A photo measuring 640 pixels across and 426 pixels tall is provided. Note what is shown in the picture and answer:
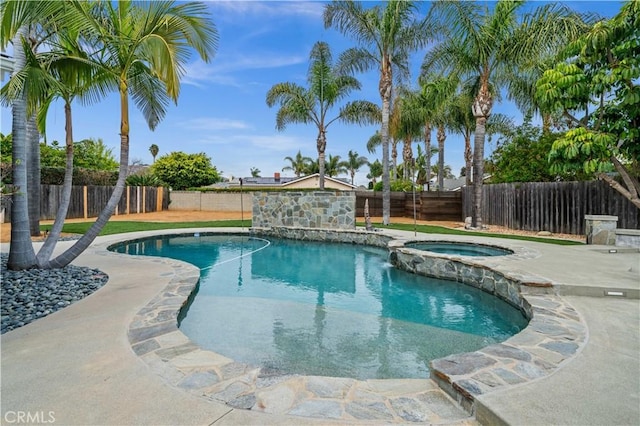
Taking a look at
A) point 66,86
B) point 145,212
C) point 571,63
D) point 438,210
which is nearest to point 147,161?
point 145,212

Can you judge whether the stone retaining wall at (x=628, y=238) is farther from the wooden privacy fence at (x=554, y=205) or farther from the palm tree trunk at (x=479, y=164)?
the palm tree trunk at (x=479, y=164)

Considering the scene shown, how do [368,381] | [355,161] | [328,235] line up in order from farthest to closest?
[355,161], [328,235], [368,381]

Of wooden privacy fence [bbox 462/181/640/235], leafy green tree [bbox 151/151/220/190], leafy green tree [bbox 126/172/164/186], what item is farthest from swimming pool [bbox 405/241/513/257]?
leafy green tree [bbox 151/151/220/190]

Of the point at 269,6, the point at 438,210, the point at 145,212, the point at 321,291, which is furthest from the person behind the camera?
the point at 145,212

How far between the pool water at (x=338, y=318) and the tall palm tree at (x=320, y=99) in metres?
11.1

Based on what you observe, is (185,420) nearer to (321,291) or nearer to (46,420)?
(46,420)

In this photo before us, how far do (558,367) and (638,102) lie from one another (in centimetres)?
746

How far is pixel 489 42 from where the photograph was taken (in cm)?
1280

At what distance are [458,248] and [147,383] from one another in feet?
28.6

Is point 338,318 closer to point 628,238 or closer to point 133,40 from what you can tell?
point 133,40

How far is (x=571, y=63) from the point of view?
845 centimetres

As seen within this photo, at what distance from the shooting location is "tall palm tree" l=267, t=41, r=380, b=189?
58.4ft

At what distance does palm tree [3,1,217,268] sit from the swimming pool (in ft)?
22.7

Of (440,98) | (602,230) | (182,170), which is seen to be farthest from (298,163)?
(602,230)
